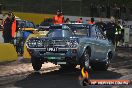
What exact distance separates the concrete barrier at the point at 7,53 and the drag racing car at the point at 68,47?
257cm

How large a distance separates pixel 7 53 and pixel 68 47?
4.47 meters

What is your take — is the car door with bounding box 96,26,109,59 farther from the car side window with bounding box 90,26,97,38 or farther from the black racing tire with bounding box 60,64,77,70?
the black racing tire with bounding box 60,64,77,70

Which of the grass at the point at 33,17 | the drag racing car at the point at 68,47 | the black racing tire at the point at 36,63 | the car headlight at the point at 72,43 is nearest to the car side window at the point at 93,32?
the drag racing car at the point at 68,47

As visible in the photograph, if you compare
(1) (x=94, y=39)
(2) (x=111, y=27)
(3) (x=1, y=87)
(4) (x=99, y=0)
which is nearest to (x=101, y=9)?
(4) (x=99, y=0)

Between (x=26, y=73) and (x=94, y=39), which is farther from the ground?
(x=94, y=39)

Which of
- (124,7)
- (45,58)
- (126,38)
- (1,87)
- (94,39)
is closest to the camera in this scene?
(1,87)

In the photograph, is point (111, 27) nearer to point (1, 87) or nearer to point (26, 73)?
point (26, 73)

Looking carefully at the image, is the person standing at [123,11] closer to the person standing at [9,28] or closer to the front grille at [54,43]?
the person standing at [9,28]

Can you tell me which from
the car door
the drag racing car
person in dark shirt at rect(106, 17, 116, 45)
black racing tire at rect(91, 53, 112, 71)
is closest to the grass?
person in dark shirt at rect(106, 17, 116, 45)

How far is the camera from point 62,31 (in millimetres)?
14336

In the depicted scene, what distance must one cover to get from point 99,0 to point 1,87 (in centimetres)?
3836

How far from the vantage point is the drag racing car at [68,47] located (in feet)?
43.2

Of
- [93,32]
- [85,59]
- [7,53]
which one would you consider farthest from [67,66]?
[7,53]

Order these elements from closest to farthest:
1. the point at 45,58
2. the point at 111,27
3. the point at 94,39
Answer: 1. the point at 45,58
2. the point at 94,39
3. the point at 111,27
